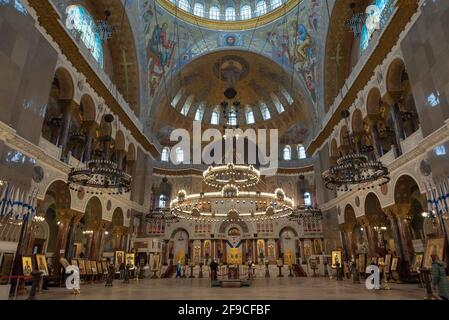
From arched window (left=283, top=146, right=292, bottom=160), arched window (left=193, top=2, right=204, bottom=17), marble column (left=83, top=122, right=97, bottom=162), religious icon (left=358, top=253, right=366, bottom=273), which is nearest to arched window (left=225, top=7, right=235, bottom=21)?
arched window (left=193, top=2, right=204, bottom=17)

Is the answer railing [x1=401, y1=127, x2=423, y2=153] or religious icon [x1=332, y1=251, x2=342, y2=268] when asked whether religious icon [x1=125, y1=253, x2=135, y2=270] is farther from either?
railing [x1=401, y1=127, x2=423, y2=153]

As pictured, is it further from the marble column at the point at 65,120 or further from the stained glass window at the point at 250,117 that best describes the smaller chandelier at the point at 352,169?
the stained glass window at the point at 250,117

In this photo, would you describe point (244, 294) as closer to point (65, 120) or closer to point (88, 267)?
point (88, 267)

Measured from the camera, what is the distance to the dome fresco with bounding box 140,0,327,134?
22281mm

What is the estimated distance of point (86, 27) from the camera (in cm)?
1831

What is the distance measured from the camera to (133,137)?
22547 millimetres

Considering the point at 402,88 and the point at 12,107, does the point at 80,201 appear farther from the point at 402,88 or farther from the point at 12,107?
the point at 402,88

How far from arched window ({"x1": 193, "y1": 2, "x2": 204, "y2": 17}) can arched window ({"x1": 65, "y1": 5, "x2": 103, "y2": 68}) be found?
941cm

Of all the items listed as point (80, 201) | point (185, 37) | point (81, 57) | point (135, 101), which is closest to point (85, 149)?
point (80, 201)

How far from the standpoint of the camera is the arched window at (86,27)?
16.8 m

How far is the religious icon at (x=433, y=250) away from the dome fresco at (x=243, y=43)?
15.8m

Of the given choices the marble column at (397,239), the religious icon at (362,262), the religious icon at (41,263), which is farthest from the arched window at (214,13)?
the religious icon at (41,263)

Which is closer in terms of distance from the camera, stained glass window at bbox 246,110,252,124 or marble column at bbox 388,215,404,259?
marble column at bbox 388,215,404,259

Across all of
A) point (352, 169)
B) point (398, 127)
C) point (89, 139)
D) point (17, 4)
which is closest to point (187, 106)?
point (89, 139)
